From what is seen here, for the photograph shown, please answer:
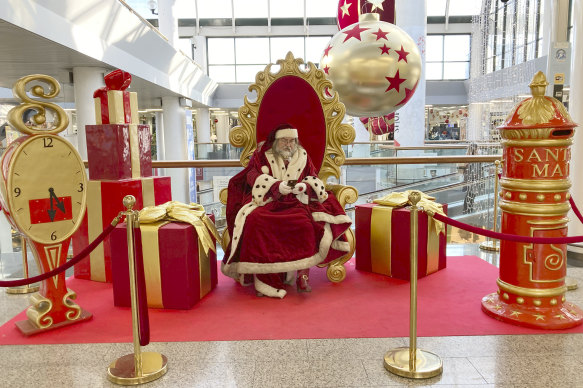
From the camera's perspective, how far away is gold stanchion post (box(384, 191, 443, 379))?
2.11 meters

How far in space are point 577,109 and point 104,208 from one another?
4.11 m

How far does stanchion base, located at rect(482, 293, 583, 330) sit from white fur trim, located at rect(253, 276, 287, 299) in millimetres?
1317

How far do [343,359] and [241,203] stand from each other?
5.12ft

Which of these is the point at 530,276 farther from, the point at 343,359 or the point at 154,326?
the point at 154,326

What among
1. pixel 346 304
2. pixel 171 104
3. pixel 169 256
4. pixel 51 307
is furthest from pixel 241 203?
pixel 171 104

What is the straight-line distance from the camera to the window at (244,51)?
2112 cm

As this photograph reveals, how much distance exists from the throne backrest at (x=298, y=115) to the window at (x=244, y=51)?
17937 mm

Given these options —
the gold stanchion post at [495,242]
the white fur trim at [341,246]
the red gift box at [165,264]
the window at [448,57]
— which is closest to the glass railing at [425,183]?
the gold stanchion post at [495,242]

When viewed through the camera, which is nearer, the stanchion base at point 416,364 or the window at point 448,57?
the stanchion base at point 416,364

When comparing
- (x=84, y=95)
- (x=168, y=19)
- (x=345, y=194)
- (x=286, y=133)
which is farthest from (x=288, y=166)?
(x=168, y=19)

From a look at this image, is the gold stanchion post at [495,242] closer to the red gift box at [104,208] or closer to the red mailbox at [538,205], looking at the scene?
the red mailbox at [538,205]

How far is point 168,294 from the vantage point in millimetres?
2998

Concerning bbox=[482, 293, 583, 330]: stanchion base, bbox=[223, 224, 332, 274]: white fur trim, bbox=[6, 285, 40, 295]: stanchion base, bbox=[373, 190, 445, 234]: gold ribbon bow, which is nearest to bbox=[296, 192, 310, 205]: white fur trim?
bbox=[223, 224, 332, 274]: white fur trim

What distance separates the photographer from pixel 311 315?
288cm
